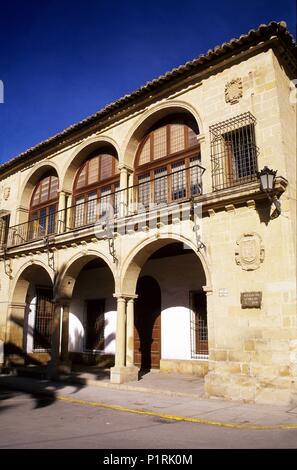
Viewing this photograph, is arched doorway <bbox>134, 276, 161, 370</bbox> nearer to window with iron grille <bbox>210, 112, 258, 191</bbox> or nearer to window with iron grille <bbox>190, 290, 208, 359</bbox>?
window with iron grille <bbox>190, 290, 208, 359</bbox>

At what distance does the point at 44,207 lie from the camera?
51.5 ft

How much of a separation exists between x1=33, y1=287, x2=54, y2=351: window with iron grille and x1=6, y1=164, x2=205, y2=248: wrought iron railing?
2.71m

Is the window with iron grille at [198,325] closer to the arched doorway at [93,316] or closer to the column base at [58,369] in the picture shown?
the arched doorway at [93,316]

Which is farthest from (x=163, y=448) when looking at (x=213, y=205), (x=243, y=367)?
(x=213, y=205)

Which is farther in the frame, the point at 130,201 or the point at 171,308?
the point at 171,308

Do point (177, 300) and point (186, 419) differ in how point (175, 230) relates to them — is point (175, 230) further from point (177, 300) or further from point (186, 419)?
point (186, 419)

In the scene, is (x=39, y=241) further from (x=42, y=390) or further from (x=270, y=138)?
(x=270, y=138)

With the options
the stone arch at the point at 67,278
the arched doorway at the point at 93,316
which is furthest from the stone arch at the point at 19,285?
the arched doorway at the point at 93,316

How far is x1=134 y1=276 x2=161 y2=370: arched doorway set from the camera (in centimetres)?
1350

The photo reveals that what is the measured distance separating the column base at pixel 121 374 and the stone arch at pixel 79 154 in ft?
22.0

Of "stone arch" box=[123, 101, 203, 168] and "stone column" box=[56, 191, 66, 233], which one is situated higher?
"stone arch" box=[123, 101, 203, 168]

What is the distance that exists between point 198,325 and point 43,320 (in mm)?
7448

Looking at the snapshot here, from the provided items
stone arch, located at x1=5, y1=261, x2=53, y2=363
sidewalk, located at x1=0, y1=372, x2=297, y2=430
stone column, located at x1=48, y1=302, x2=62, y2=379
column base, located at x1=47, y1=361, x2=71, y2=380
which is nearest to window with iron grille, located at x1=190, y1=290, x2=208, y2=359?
sidewalk, located at x1=0, y1=372, x2=297, y2=430

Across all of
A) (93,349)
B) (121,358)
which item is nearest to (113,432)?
(121,358)
